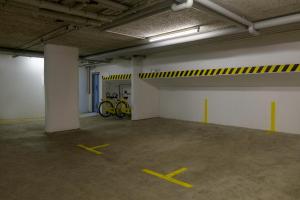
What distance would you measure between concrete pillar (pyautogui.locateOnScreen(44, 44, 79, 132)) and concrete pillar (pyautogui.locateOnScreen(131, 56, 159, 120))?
2288 millimetres

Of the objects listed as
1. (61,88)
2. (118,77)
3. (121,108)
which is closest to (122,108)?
(121,108)

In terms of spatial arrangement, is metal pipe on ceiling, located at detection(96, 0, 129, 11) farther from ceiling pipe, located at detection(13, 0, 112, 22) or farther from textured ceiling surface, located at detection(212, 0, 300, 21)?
textured ceiling surface, located at detection(212, 0, 300, 21)

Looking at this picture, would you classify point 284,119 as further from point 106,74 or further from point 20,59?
point 20,59

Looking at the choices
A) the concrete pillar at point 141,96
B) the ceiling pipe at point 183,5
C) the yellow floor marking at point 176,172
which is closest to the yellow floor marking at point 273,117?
the yellow floor marking at point 176,172

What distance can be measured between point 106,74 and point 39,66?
9.24 ft

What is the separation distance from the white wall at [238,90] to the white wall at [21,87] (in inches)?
187

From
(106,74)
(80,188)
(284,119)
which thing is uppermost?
(106,74)

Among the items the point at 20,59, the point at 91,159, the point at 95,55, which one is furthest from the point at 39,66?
the point at 91,159

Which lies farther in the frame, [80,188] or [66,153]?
[66,153]

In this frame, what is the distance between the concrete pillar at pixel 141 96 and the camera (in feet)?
27.4

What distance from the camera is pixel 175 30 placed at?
17.5ft

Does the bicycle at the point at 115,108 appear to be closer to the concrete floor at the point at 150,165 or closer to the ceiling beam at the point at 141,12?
the concrete floor at the point at 150,165

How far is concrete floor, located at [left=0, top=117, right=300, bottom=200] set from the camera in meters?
2.65

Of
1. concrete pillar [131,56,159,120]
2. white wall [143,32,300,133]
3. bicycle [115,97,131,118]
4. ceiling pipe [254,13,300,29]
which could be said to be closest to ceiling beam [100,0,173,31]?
ceiling pipe [254,13,300,29]
